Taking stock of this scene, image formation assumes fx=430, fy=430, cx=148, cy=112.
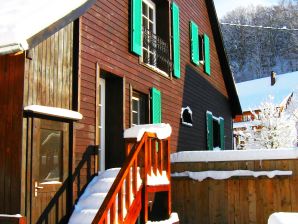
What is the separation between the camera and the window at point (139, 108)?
908 centimetres

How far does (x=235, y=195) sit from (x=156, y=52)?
3.71 metres

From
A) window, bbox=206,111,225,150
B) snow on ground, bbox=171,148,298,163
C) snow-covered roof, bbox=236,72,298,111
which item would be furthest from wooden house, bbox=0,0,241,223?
snow-covered roof, bbox=236,72,298,111

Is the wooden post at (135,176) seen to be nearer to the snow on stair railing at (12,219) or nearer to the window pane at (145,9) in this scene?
the snow on stair railing at (12,219)

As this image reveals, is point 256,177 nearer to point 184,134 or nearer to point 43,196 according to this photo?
point 184,134

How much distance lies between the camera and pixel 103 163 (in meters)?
8.05

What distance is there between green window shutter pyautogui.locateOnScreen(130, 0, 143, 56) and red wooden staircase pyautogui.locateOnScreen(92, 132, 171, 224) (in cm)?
268

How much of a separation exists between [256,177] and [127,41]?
3773 mm

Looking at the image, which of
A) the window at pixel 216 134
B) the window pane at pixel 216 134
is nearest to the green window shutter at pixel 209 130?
the window at pixel 216 134

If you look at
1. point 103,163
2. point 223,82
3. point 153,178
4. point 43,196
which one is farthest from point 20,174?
point 223,82

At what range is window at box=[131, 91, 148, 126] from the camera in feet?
29.8

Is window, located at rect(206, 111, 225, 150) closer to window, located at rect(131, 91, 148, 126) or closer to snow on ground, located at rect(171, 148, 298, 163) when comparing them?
snow on ground, located at rect(171, 148, 298, 163)

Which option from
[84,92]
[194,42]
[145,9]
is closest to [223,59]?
[194,42]

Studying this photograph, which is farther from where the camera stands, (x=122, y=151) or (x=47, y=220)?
(x=122, y=151)

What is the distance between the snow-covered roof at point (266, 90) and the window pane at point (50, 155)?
35.0 m
